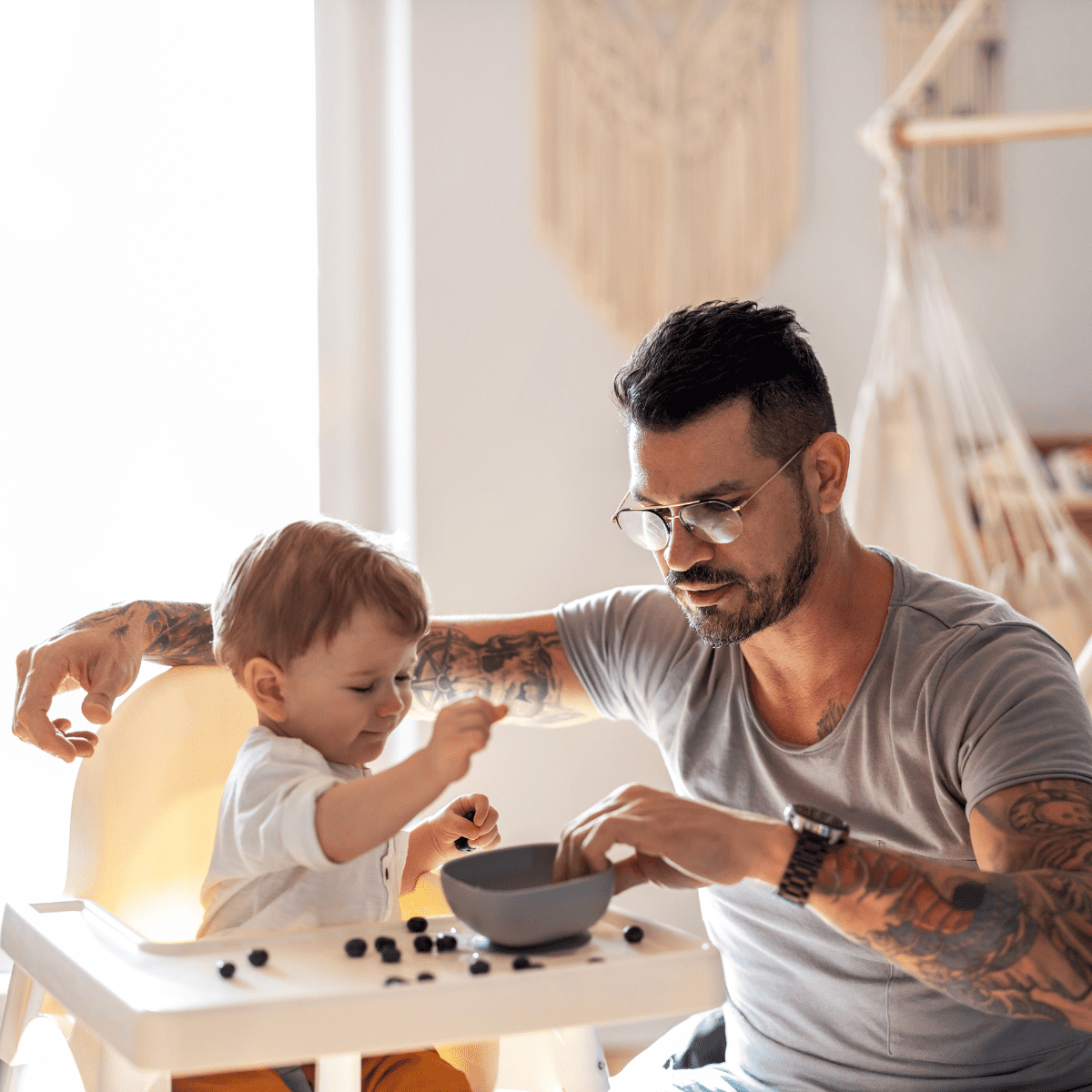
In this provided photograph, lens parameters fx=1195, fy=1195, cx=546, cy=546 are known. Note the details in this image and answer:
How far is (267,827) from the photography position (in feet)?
3.30

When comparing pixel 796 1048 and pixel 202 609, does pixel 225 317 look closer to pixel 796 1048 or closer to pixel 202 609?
pixel 202 609

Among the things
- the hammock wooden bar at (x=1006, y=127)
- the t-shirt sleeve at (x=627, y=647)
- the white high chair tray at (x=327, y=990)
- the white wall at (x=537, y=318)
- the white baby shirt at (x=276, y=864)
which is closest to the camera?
the white high chair tray at (x=327, y=990)

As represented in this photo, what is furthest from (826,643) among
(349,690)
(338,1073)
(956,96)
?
(956,96)

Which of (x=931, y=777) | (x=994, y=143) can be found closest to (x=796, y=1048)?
(x=931, y=777)

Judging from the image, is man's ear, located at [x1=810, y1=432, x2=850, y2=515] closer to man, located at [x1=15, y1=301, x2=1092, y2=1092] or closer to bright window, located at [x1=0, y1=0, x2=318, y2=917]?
man, located at [x1=15, y1=301, x2=1092, y2=1092]

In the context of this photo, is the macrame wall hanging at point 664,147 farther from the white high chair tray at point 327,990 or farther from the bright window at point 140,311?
the white high chair tray at point 327,990

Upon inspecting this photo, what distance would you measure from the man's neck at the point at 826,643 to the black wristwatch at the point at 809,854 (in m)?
0.33

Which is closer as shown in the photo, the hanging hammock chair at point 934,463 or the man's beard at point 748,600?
the man's beard at point 748,600

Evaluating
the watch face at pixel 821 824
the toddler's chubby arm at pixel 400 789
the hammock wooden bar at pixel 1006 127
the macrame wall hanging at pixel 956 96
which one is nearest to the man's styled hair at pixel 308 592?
the toddler's chubby arm at pixel 400 789

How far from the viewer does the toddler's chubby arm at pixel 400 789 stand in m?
0.92

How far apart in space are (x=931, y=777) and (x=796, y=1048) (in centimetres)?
36

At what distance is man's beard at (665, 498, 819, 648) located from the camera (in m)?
1.29

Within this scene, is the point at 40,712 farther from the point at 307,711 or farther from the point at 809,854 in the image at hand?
the point at 809,854

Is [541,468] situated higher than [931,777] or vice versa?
[541,468]
